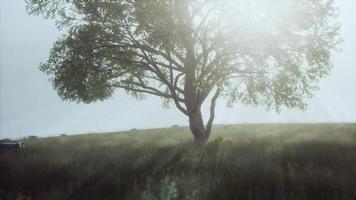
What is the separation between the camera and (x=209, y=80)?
21906mm

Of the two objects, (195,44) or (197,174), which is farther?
(195,44)

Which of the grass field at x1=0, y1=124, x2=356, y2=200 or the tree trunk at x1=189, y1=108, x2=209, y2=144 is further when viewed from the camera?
the tree trunk at x1=189, y1=108, x2=209, y2=144

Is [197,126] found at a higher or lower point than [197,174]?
higher

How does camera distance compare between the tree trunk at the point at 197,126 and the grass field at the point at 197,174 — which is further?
the tree trunk at the point at 197,126

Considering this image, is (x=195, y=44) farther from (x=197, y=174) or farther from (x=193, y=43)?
(x=197, y=174)

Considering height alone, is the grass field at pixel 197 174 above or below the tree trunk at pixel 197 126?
below

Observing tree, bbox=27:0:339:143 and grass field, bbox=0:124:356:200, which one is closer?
grass field, bbox=0:124:356:200

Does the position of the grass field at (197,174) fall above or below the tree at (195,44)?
below

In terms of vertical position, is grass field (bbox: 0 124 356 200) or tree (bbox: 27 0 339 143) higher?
tree (bbox: 27 0 339 143)

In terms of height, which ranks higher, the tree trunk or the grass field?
the tree trunk

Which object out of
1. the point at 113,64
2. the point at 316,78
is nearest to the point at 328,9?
the point at 316,78

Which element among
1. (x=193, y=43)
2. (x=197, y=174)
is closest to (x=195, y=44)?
(x=193, y=43)

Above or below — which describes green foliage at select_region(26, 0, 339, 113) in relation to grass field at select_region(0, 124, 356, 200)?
above

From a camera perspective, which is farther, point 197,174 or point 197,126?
point 197,126
